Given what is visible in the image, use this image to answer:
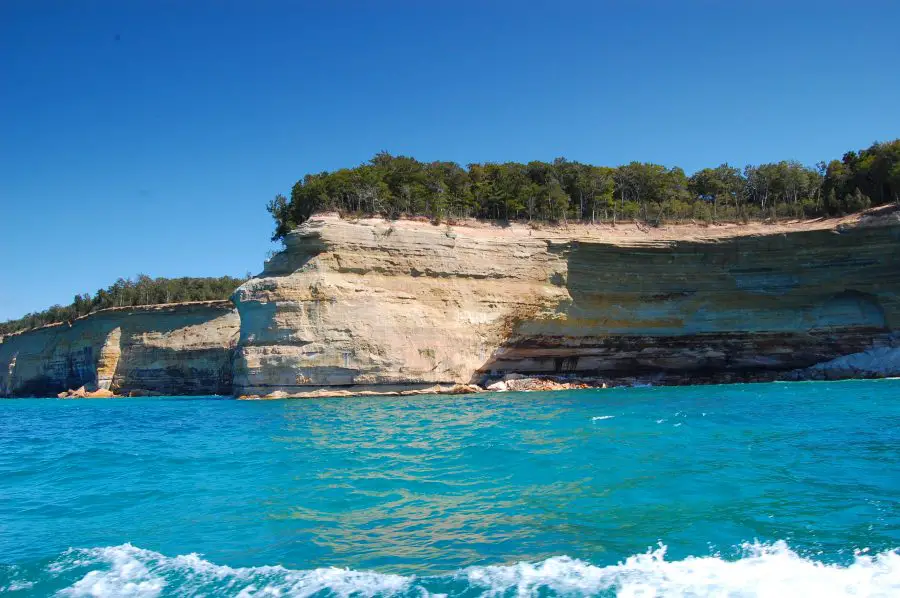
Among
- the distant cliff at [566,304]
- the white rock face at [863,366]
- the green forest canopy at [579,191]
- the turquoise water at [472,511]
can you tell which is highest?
the green forest canopy at [579,191]

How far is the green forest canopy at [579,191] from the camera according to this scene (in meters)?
33.1

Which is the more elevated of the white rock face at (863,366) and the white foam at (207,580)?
the white foam at (207,580)

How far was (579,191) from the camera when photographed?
122 feet

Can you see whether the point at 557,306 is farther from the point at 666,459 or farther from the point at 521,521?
the point at 521,521

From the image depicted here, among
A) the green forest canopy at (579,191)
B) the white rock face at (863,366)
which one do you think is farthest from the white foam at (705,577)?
the white rock face at (863,366)

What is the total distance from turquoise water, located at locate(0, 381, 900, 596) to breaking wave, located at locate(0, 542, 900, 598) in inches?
0.8

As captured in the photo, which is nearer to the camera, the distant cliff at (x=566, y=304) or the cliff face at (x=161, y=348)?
the distant cliff at (x=566, y=304)

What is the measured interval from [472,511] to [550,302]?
78.7 feet

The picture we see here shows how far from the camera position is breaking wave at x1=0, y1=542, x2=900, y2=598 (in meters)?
5.04

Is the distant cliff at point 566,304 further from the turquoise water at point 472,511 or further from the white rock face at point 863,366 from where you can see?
the turquoise water at point 472,511

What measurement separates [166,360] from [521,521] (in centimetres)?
4293

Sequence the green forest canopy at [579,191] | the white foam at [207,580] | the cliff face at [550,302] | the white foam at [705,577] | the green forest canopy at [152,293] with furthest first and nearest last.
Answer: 1. the green forest canopy at [152,293]
2. the green forest canopy at [579,191]
3. the cliff face at [550,302]
4. the white foam at [207,580]
5. the white foam at [705,577]

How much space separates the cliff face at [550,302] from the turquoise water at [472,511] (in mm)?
13460

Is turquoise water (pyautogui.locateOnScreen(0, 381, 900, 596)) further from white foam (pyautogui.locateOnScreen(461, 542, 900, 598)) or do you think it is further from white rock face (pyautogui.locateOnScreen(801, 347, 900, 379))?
white rock face (pyautogui.locateOnScreen(801, 347, 900, 379))
